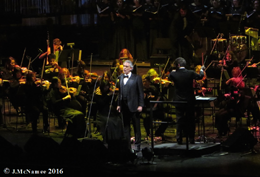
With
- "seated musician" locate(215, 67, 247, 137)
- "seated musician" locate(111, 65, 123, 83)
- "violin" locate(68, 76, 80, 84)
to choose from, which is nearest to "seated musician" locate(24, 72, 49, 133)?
"violin" locate(68, 76, 80, 84)

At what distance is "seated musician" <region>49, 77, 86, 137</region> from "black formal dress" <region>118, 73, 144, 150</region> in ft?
2.88

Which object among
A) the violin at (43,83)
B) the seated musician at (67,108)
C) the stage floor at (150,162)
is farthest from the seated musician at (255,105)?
the violin at (43,83)

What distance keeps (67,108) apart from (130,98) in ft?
4.43

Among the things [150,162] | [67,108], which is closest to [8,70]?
[67,108]

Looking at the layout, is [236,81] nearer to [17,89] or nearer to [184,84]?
[184,84]

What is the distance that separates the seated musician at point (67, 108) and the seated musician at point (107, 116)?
1.07 ft

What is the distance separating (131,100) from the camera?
8367mm

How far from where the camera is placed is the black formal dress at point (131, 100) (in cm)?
838

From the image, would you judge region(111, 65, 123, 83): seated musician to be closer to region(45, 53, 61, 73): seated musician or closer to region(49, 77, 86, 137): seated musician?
region(49, 77, 86, 137): seated musician

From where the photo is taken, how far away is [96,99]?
8969 millimetres

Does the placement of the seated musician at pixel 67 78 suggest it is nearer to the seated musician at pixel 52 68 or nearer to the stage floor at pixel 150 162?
the seated musician at pixel 52 68

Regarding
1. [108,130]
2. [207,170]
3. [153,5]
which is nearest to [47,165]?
[108,130]

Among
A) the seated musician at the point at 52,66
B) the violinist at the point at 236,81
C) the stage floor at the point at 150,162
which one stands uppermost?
the seated musician at the point at 52,66

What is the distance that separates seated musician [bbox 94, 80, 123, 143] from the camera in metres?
8.65
